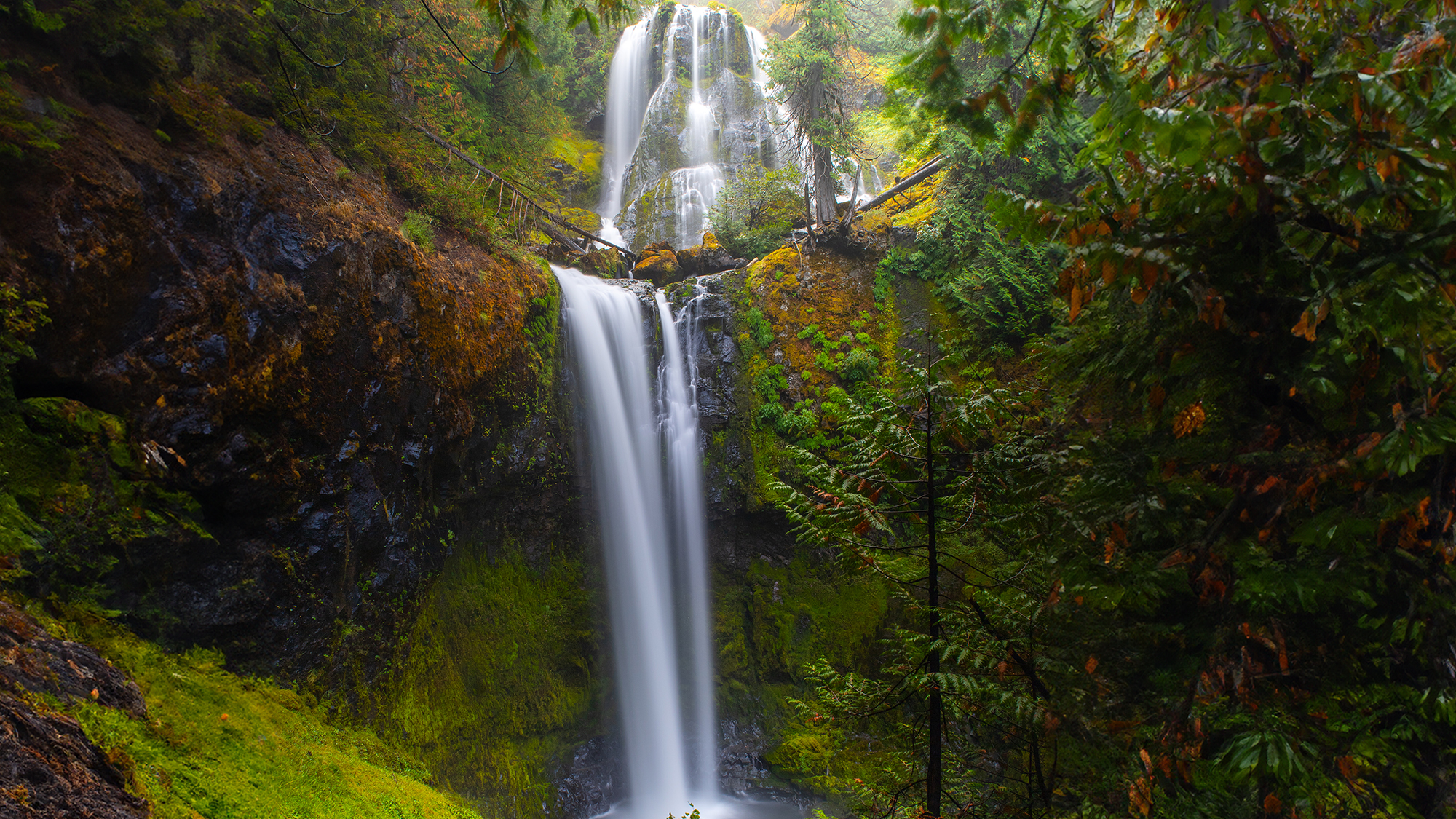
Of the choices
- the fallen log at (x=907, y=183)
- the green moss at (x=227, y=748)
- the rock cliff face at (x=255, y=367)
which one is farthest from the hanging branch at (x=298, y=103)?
the fallen log at (x=907, y=183)

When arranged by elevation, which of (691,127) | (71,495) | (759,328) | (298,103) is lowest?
(71,495)

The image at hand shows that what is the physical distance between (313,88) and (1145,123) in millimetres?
7148

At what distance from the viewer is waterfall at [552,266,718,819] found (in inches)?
351

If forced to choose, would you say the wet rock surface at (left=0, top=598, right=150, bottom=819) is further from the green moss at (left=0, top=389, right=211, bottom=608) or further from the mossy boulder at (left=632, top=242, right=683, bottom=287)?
the mossy boulder at (left=632, top=242, right=683, bottom=287)

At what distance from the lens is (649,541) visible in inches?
369

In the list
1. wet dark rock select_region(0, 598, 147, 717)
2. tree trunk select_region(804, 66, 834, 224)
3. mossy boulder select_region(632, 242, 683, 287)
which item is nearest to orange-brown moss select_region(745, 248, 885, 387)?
tree trunk select_region(804, 66, 834, 224)

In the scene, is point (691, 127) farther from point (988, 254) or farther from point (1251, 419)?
point (1251, 419)

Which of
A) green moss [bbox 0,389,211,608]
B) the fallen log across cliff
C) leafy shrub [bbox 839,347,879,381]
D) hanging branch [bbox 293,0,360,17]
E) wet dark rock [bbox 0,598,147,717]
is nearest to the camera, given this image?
wet dark rock [bbox 0,598,147,717]

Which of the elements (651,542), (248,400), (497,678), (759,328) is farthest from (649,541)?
(248,400)

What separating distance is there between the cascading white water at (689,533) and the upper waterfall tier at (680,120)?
21.9 ft

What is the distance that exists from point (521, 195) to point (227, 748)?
774 centimetres

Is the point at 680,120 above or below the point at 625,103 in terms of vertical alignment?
below

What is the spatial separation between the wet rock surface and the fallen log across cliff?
21.1ft

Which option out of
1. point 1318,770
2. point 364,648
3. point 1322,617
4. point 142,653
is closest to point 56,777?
point 142,653
